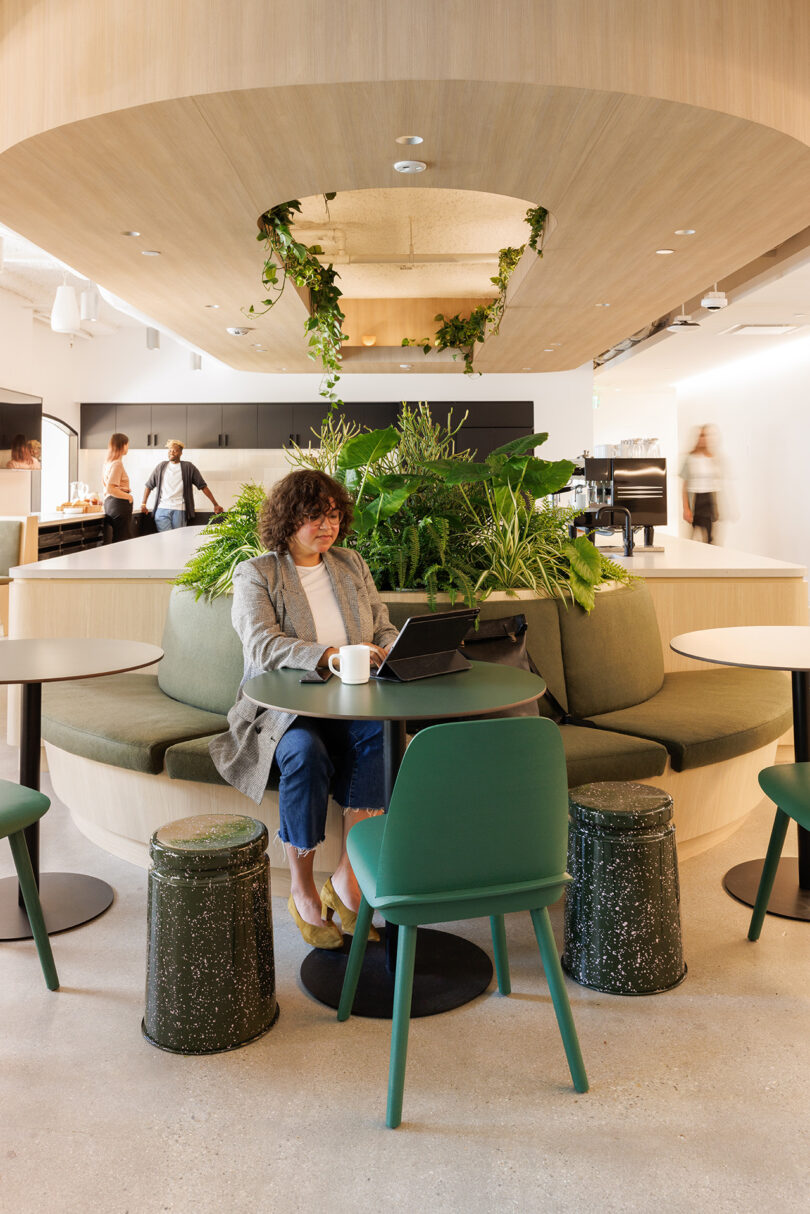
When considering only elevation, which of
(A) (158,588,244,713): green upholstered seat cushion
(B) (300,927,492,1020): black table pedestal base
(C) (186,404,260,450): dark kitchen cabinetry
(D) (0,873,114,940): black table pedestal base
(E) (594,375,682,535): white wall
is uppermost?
(E) (594,375,682,535): white wall

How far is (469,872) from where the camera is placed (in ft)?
6.46

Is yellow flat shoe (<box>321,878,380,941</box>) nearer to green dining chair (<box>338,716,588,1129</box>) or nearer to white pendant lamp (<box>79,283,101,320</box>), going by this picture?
green dining chair (<box>338,716,588,1129</box>)

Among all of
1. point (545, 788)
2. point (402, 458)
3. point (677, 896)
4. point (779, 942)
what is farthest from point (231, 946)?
point (402, 458)

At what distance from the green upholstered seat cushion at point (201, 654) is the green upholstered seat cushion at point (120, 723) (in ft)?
0.20

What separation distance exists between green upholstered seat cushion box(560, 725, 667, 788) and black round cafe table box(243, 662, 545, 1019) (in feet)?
1.52

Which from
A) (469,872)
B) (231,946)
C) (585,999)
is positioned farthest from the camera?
(585,999)

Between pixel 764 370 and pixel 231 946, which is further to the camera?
pixel 764 370

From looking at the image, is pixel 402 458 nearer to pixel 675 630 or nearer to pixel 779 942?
pixel 675 630

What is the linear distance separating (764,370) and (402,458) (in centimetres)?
953

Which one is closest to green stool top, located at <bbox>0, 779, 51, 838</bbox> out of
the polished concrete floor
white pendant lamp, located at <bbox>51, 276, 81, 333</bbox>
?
the polished concrete floor

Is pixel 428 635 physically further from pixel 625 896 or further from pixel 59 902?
pixel 59 902

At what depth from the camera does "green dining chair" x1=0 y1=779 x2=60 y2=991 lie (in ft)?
7.75

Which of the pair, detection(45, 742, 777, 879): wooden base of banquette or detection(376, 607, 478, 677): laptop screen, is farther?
detection(45, 742, 777, 879): wooden base of banquette

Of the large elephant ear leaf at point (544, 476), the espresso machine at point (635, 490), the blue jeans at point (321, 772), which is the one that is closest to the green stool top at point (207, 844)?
the blue jeans at point (321, 772)
